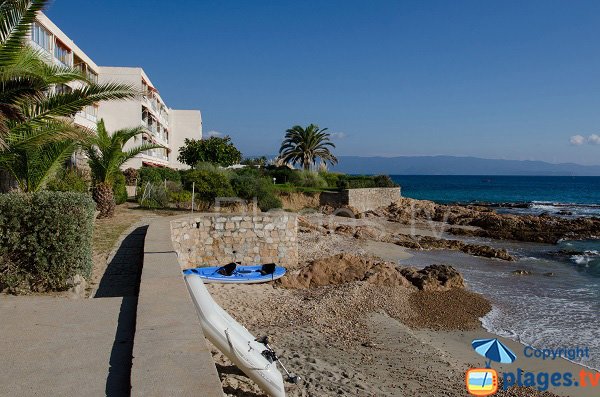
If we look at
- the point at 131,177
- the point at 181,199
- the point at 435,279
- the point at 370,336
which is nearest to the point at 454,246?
the point at 435,279

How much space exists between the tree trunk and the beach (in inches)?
220

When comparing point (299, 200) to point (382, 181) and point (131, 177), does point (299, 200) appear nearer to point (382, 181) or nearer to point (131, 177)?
point (382, 181)

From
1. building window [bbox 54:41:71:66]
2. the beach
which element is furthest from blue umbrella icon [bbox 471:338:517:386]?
building window [bbox 54:41:71:66]

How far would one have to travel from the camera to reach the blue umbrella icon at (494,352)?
9.05m

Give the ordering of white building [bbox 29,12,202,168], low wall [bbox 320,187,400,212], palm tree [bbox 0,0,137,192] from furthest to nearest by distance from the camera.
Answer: low wall [bbox 320,187,400,212], white building [bbox 29,12,202,168], palm tree [bbox 0,0,137,192]

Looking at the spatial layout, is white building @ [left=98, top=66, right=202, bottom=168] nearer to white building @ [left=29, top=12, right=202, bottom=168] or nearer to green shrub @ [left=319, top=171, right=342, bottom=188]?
white building @ [left=29, top=12, right=202, bottom=168]

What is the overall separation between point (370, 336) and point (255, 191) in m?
15.5

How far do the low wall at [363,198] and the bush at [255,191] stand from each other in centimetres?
1345

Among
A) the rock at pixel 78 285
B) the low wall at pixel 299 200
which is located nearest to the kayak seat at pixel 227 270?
the rock at pixel 78 285

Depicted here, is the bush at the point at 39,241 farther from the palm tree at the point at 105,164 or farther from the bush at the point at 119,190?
the bush at the point at 119,190

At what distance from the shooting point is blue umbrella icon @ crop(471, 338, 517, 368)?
9047mm

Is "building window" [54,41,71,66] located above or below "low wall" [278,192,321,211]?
above

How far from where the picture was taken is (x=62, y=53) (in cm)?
3105

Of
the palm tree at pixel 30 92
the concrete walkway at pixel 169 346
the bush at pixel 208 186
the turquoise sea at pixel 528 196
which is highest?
the palm tree at pixel 30 92
